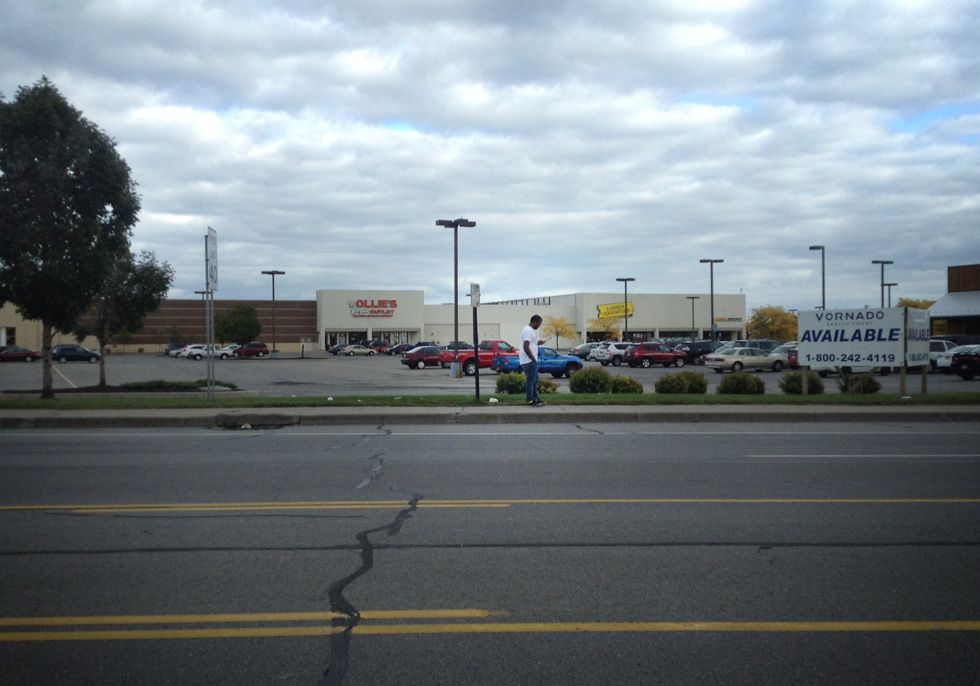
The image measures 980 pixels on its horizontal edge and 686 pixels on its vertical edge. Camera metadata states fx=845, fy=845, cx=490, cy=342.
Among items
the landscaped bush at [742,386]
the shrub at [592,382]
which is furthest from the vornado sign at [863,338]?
the shrub at [592,382]

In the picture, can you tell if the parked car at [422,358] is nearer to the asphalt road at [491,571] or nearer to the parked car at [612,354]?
the parked car at [612,354]

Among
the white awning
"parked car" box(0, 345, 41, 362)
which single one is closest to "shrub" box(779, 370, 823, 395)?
the white awning

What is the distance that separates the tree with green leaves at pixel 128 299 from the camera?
100ft

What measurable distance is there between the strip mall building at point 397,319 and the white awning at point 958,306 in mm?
31283

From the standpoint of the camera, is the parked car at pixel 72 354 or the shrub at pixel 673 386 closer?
the shrub at pixel 673 386

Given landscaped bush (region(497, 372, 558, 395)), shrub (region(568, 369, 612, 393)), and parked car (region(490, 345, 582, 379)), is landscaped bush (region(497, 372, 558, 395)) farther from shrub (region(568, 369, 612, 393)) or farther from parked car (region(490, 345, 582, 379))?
parked car (region(490, 345, 582, 379))

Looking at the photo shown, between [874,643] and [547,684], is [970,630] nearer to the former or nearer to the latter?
[874,643]

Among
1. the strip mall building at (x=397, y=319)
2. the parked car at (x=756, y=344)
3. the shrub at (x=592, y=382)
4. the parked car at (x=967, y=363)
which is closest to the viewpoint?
the shrub at (x=592, y=382)

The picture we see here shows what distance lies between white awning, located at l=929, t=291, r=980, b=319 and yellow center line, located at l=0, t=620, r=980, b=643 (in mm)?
61000

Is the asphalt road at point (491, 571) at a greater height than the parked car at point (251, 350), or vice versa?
the parked car at point (251, 350)

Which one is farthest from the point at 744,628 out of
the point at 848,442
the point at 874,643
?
the point at 848,442

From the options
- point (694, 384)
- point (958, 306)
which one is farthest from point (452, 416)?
point (958, 306)

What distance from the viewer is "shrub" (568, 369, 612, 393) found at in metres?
23.5

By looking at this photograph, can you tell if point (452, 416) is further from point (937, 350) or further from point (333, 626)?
point (937, 350)
